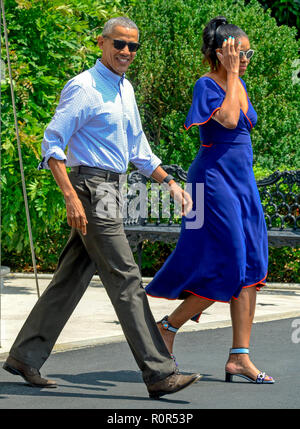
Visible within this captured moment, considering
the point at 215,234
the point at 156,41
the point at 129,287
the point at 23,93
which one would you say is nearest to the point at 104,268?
the point at 129,287

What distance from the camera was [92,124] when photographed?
5.50 m

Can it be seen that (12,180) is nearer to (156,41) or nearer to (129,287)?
(156,41)

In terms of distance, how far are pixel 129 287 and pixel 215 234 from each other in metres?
0.78

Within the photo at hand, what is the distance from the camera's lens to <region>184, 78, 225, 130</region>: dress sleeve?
5934 millimetres

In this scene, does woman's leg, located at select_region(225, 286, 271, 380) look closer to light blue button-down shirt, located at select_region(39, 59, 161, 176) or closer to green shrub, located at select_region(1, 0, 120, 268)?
light blue button-down shirt, located at select_region(39, 59, 161, 176)

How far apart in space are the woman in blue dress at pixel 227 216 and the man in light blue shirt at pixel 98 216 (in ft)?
1.03

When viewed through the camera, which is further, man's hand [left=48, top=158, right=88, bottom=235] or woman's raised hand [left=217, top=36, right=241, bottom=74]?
woman's raised hand [left=217, top=36, right=241, bottom=74]

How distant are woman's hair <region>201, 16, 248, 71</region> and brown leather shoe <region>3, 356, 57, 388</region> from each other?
2.12 meters

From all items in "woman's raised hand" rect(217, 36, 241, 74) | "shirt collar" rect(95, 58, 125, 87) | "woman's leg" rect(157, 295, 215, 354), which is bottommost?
"woman's leg" rect(157, 295, 215, 354)

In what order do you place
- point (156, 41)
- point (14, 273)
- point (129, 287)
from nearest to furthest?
1. point (129, 287)
2. point (14, 273)
3. point (156, 41)

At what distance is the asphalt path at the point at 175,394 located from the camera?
17.5 ft

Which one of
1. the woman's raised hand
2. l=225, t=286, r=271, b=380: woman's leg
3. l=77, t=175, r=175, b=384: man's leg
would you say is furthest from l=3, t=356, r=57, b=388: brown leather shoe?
the woman's raised hand

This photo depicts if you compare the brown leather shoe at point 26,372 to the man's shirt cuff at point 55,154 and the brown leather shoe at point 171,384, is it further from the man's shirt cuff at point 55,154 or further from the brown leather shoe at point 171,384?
the man's shirt cuff at point 55,154

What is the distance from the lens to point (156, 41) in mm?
13172
